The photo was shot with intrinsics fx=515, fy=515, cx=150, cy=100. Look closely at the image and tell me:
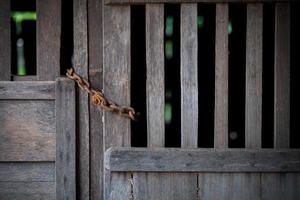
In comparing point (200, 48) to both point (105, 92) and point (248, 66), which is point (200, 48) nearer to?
point (248, 66)

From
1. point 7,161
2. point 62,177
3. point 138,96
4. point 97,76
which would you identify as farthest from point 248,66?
point 7,161

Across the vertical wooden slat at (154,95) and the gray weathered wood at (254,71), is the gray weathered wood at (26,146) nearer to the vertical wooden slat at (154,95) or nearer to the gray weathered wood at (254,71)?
the vertical wooden slat at (154,95)

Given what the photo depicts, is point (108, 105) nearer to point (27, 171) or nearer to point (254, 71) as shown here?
point (27, 171)

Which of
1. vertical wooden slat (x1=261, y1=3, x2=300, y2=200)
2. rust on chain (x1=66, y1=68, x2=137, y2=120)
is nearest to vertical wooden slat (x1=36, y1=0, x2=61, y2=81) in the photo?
rust on chain (x1=66, y1=68, x2=137, y2=120)

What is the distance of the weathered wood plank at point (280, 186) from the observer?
2539mm

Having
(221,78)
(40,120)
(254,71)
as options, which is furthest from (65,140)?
(254,71)

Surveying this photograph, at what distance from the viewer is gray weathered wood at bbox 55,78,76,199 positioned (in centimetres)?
269

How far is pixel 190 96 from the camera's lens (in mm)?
2537

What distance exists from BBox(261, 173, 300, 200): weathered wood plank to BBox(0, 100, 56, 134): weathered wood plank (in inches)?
44.1

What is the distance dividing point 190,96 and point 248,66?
12.6 inches

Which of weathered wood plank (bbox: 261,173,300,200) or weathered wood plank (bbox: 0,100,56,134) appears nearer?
weathered wood plank (bbox: 261,173,300,200)

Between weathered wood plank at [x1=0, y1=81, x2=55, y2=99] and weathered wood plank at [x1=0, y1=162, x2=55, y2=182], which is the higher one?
weathered wood plank at [x1=0, y1=81, x2=55, y2=99]

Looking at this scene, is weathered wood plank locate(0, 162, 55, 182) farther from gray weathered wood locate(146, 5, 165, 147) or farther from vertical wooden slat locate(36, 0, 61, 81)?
gray weathered wood locate(146, 5, 165, 147)

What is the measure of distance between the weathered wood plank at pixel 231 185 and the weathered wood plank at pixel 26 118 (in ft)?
2.76
